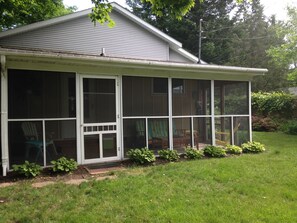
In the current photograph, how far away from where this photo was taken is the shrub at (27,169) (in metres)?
4.98

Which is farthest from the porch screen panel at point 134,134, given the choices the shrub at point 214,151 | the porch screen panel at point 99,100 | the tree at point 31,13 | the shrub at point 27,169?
the tree at point 31,13

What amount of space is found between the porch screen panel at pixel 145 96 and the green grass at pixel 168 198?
1807mm

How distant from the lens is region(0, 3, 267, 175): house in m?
5.45

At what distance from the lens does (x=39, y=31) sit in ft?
30.4

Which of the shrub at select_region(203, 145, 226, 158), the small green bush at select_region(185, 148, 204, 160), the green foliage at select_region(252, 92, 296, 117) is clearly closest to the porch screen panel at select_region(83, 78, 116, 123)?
the small green bush at select_region(185, 148, 204, 160)

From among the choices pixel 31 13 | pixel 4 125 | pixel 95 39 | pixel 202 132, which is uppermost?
pixel 31 13

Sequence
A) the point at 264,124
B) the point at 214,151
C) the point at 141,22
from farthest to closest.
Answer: the point at 264,124 < the point at 141,22 < the point at 214,151

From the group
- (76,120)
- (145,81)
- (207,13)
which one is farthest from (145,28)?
(207,13)

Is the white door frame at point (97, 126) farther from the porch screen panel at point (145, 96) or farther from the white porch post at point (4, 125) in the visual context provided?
the white porch post at point (4, 125)

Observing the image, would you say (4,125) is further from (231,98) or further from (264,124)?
(264,124)

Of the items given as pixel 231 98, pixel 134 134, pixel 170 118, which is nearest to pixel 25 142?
pixel 134 134

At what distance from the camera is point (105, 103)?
6.32 metres

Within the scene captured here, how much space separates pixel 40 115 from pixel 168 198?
3.49 m

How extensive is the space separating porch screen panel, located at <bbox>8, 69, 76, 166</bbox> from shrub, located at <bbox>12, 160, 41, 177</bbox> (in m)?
0.39
